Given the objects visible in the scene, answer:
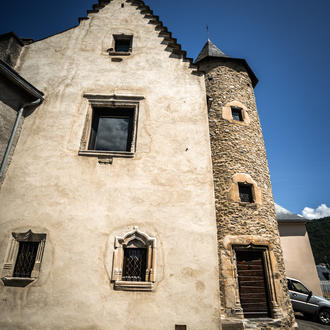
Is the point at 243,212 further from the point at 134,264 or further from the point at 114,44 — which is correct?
the point at 114,44

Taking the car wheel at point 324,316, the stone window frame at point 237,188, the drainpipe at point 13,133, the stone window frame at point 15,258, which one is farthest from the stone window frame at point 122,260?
the car wheel at point 324,316

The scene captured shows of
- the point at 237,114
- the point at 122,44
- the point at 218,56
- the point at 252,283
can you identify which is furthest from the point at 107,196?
the point at 218,56

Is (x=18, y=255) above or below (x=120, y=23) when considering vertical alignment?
below

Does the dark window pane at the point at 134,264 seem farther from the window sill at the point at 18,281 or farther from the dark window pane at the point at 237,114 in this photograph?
the dark window pane at the point at 237,114

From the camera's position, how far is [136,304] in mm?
4363

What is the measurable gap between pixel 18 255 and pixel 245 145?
25.3ft

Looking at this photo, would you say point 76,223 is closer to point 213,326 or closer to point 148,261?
point 148,261

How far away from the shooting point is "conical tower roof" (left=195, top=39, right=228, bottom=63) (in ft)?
33.2

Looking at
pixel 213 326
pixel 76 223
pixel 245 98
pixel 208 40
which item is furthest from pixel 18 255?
pixel 208 40

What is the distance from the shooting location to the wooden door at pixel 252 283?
6.20 metres

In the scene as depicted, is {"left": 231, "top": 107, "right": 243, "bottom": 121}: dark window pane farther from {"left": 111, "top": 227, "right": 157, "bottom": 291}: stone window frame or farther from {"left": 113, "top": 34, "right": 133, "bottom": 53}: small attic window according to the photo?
{"left": 111, "top": 227, "right": 157, "bottom": 291}: stone window frame

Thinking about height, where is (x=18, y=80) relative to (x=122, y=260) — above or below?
above

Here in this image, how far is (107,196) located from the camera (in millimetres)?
5188

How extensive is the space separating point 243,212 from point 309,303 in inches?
241
